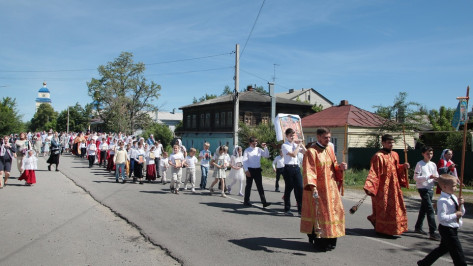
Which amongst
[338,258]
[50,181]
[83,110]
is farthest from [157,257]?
[83,110]

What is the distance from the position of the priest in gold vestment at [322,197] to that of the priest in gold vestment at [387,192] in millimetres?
905

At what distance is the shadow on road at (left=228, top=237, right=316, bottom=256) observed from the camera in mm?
5996

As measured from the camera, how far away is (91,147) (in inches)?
801

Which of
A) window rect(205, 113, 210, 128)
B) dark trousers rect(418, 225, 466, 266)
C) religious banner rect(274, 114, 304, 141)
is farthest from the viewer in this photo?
window rect(205, 113, 210, 128)

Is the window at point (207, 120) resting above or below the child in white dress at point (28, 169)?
above

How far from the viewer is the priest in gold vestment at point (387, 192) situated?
6746 mm

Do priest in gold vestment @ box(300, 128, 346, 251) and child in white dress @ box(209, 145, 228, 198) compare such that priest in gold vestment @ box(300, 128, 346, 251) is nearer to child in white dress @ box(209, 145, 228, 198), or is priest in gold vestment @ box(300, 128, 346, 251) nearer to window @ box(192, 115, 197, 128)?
child in white dress @ box(209, 145, 228, 198)

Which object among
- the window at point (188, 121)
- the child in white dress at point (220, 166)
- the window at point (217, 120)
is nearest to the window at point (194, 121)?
the window at point (188, 121)

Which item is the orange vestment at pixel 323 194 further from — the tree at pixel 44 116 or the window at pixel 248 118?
the tree at pixel 44 116

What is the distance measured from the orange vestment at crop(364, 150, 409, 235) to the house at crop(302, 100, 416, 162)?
17.3 m

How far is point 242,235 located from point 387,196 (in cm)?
268

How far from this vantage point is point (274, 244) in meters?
6.30

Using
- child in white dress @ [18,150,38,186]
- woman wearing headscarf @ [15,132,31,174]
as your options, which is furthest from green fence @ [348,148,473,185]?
woman wearing headscarf @ [15,132,31,174]

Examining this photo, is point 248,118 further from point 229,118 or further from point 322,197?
point 322,197
